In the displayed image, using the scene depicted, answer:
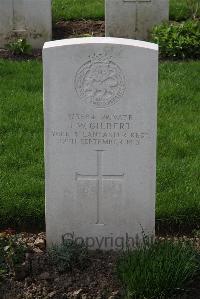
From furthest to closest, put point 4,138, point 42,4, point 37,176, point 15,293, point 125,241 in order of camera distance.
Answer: point 42,4 < point 4,138 < point 37,176 < point 125,241 < point 15,293

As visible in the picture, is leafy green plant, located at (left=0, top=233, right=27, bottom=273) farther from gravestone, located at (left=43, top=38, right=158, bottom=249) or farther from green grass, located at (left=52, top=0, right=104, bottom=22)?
green grass, located at (left=52, top=0, right=104, bottom=22)

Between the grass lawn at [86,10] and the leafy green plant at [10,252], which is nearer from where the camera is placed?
the leafy green plant at [10,252]

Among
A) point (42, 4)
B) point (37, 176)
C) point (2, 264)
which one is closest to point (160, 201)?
point (37, 176)

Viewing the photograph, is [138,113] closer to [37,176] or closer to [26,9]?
[37,176]

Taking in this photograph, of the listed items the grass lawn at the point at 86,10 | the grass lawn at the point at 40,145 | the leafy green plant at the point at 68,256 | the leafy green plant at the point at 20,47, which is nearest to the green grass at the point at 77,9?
the grass lawn at the point at 86,10

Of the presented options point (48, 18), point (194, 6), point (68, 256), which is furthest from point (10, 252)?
point (194, 6)

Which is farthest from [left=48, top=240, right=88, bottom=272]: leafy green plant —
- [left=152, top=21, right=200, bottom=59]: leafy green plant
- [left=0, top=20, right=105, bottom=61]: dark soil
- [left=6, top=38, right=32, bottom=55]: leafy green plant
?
[left=0, top=20, right=105, bottom=61]: dark soil

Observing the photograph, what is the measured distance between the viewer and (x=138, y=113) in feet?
15.1

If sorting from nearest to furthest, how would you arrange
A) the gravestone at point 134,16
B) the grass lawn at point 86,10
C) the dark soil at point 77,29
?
the gravestone at point 134,16
the dark soil at point 77,29
the grass lawn at point 86,10

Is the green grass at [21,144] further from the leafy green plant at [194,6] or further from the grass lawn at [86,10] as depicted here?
the leafy green plant at [194,6]

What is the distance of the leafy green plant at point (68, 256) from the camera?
4660mm

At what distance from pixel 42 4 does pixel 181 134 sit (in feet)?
12.1

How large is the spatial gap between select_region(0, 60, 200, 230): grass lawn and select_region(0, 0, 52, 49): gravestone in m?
1.10

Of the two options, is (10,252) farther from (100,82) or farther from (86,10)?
(86,10)
